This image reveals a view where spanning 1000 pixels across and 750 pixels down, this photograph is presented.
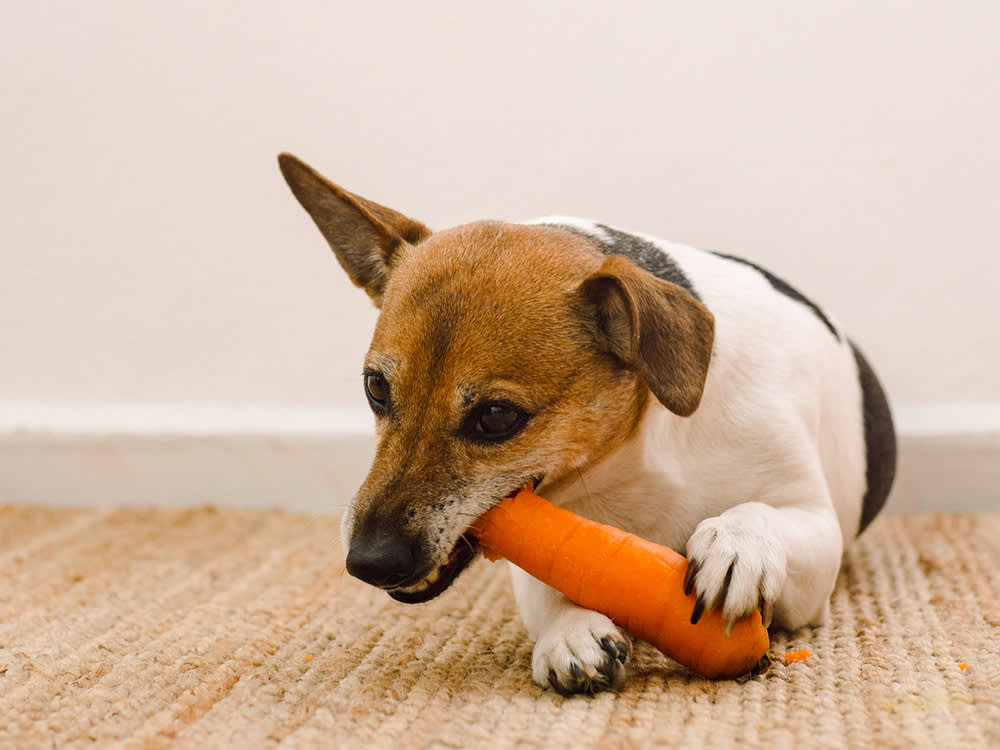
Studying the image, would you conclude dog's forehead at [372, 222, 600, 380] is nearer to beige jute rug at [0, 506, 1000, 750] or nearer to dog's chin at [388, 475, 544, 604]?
dog's chin at [388, 475, 544, 604]

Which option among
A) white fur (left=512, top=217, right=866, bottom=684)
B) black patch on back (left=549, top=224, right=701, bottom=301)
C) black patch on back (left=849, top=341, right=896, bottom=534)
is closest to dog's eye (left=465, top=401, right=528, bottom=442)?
white fur (left=512, top=217, right=866, bottom=684)

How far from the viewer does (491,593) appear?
2.48m

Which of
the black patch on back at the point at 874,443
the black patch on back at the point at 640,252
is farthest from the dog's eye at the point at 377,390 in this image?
the black patch on back at the point at 874,443

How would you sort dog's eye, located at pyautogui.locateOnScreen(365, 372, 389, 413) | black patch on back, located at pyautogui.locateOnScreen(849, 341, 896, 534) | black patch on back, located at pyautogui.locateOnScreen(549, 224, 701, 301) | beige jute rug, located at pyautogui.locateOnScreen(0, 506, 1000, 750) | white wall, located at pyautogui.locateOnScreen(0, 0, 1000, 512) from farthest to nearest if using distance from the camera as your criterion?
white wall, located at pyautogui.locateOnScreen(0, 0, 1000, 512)
black patch on back, located at pyautogui.locateOnScreen(849, 341, 896, 534)
black patch on back, located at pyautogui.locateOnScreen(549, 224, 701, 301)
dog's eye, located at pyautogui.locateOnScreen(365, 372, 389, 413)
beige jute rug, located at pyautogui.locateOnScreen(0, 506, 1000, 750)

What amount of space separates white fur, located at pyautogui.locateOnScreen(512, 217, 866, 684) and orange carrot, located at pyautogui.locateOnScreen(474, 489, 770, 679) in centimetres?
6

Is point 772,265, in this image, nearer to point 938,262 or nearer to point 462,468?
point 938,262

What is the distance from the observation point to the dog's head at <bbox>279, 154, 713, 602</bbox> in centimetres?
168

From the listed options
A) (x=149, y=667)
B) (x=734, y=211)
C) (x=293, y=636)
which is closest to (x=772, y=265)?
(x=734, y=211)

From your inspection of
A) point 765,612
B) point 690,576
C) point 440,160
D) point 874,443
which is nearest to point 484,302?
point 690,576

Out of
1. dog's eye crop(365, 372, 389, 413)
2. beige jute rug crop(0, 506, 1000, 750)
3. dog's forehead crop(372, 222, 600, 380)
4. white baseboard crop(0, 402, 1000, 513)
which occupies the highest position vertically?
dog's forehead crop(372, 222, 600, 380)

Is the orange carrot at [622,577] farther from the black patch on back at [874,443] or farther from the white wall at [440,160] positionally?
the white wall at [440,160]

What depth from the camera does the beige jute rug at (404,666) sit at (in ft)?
4.76

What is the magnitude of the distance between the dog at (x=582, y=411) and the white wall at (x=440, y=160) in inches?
43.8

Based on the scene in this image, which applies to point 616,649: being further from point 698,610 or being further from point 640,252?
point 640,252
